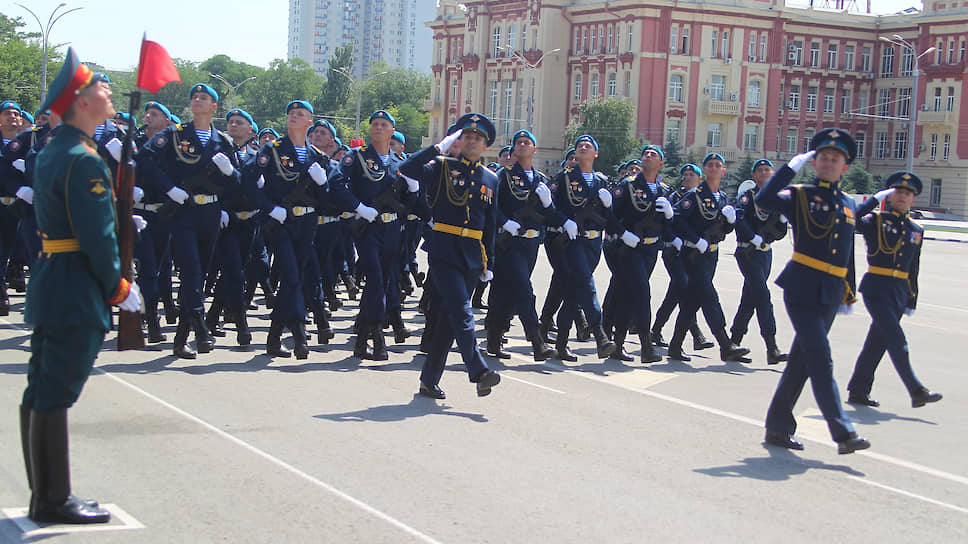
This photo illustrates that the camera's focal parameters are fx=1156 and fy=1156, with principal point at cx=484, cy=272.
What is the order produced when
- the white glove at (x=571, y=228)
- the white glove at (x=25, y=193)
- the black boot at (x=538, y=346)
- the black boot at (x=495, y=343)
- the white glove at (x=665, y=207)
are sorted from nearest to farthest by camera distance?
the black boot at (x=538, y=346), the white glove at (x=571, y=228), the black boot at (x=495, y=343), the white glove at (x=665, y=207), the white glove at (x=25, y=193)

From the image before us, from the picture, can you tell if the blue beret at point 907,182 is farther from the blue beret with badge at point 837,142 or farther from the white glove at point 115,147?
the white glove at point 115,147

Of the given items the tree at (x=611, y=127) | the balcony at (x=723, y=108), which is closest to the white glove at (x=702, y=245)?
the tree at (x=611, y=127)

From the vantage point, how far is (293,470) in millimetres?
6469

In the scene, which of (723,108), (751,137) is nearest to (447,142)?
(723,108)

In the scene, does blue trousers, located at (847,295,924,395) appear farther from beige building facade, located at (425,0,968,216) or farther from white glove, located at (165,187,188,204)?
beige building facade, located at (425,0,968,216)

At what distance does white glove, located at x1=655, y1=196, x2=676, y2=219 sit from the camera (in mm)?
11344

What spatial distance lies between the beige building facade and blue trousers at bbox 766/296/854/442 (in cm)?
7234

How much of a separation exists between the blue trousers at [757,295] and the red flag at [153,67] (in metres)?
6.85

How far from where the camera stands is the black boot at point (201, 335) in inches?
403

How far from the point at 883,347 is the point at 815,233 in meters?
2.04

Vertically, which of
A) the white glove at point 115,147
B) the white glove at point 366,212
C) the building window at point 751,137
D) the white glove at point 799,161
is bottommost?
the white glove at point 366,212

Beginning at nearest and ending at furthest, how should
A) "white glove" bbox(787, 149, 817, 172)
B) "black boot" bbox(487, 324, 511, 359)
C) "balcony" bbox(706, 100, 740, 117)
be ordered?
1. "white glove" bbox(787, 149, 817, 172)
2. "black boot" bbox(487, 324, 511, 359)
3. "balcony" bbox(706, 100, 740, 117)

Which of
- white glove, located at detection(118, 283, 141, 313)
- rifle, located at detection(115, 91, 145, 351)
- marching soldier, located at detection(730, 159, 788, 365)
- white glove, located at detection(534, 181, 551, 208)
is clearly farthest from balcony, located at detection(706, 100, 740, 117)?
white glove, located at detection(118, 283, 141, 313)

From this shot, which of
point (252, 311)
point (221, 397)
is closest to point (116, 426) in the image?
point (221, 397)
